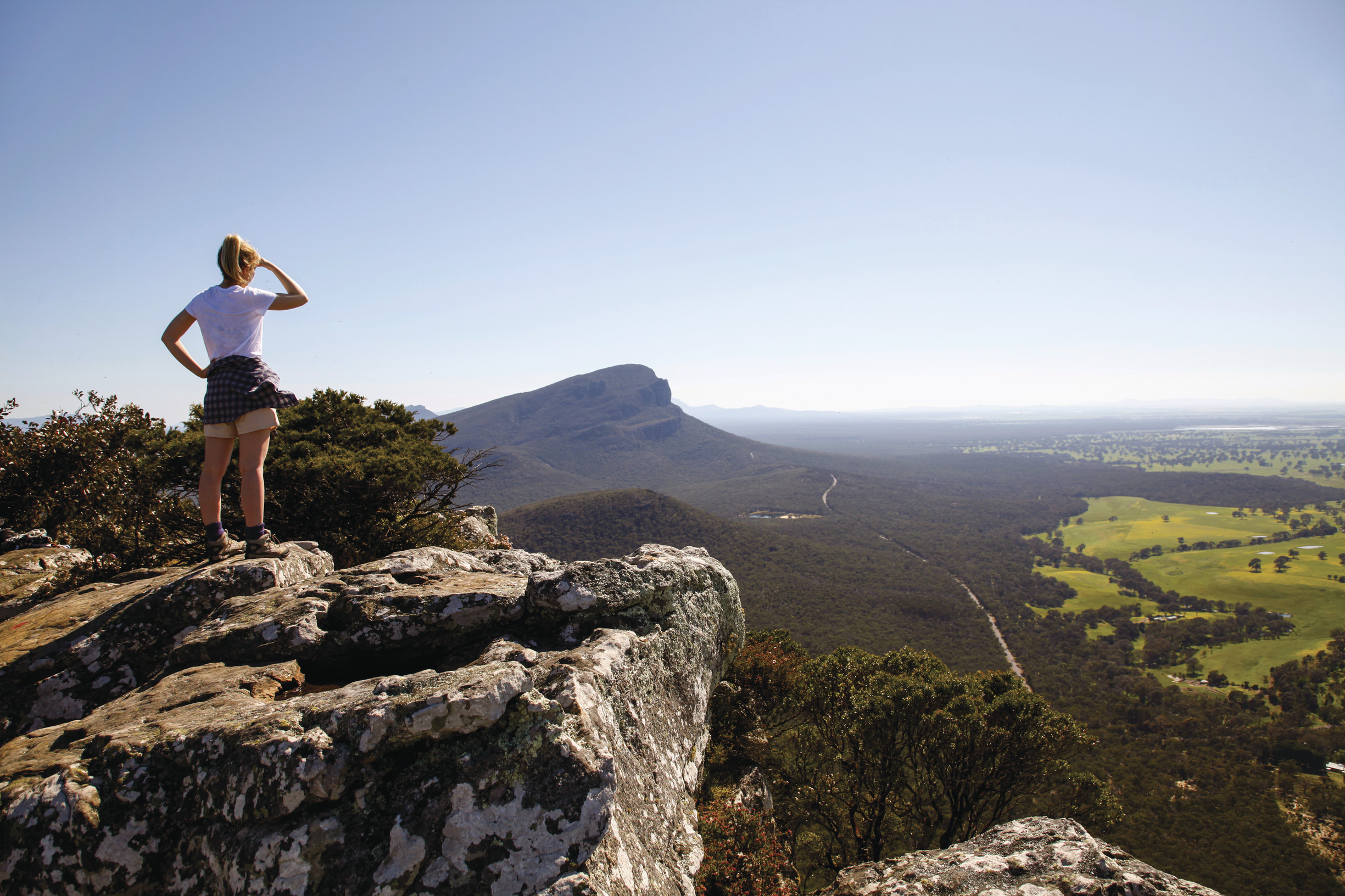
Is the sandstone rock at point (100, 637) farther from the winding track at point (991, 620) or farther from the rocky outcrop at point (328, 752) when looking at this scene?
the winding track at point (991, 620)

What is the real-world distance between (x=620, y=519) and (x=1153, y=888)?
8833 centimetres

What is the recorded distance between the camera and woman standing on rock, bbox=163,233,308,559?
5969 millimetres

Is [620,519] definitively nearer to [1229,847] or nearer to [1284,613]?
[1229,847]

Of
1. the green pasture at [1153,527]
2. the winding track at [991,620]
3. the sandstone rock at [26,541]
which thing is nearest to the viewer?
the sandstone rock at [26,541]

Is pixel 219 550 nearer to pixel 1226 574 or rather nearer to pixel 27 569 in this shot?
pixel 27 569

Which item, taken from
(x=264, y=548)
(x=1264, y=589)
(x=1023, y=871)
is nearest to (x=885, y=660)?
(x=1023, y=871)

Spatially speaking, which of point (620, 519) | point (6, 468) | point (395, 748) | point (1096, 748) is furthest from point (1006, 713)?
point (620, 519)

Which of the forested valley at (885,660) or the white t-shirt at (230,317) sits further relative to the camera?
the forested valley at (885,660)

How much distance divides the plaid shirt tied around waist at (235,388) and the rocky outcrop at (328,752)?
6.52 ft

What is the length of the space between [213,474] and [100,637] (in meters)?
2.00

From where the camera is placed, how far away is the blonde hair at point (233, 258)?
233 inches

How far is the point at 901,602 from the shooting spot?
72.4m

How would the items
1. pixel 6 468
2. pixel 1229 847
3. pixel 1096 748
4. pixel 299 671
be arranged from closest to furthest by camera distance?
pixel 299 671
pixel 6 468
pixel 1229 847
pixel 1096 748

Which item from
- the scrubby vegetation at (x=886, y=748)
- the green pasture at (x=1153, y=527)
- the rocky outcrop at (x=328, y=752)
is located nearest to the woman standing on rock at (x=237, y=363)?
the rocky outcrop at (x=328, y=752)
